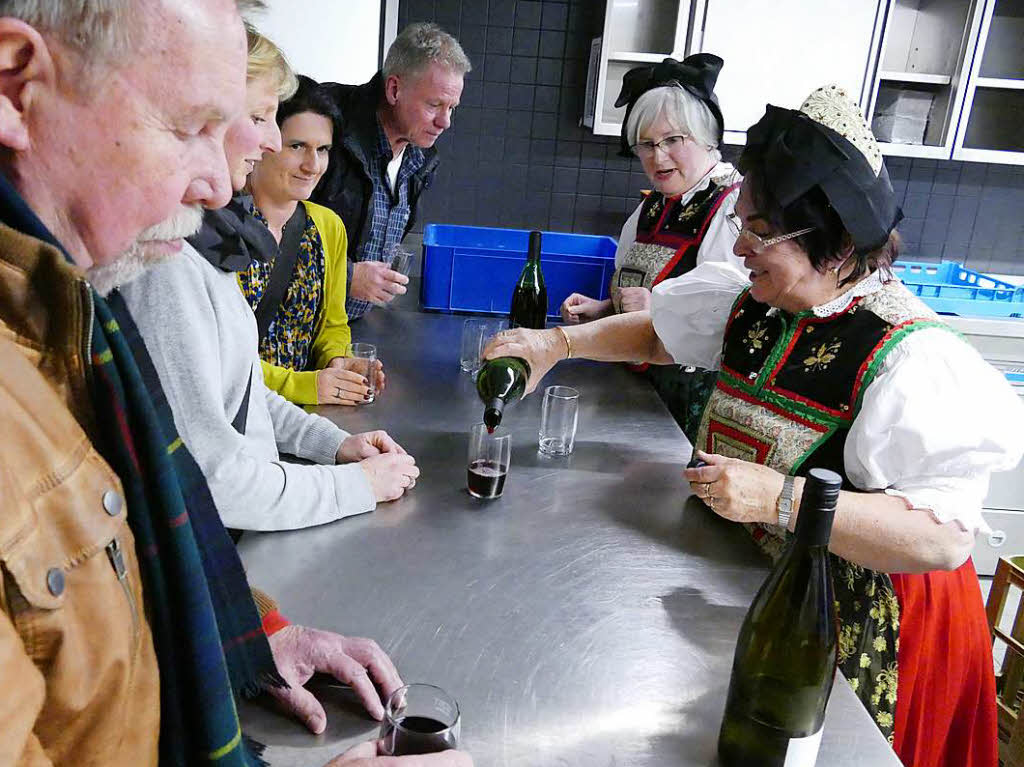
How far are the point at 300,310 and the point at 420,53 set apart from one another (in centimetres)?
109

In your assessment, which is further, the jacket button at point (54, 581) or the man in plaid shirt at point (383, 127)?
the man in plaid shirt at point (383, 127)

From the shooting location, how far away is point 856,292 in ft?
4.67

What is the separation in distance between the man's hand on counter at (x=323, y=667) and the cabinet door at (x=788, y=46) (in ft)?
9.90

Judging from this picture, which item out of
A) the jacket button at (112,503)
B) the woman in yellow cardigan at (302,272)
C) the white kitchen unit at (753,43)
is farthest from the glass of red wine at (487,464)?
the white kitchen unit at (753,43)

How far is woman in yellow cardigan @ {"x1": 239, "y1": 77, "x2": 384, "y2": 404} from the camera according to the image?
5.68 ft

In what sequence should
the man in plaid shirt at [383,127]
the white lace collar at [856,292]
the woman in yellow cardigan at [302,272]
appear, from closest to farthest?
the white lace collar at [856,292], the woman in yellow cardigan at [302,272], the man in plaid shirt at [383,127]

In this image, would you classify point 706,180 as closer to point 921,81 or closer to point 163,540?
point 921,81

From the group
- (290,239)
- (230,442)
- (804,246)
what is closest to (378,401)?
(290,239)

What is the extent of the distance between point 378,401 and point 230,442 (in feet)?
2.23

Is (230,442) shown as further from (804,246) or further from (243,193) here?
(804,246)

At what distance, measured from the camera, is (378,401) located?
1.79 meters

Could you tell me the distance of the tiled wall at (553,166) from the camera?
12.4 feet

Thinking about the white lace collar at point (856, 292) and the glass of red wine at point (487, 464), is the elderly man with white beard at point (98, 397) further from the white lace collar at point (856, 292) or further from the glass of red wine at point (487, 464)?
the white lace collar at point (856, 292)

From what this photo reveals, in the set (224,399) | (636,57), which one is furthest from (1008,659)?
(636,57)
